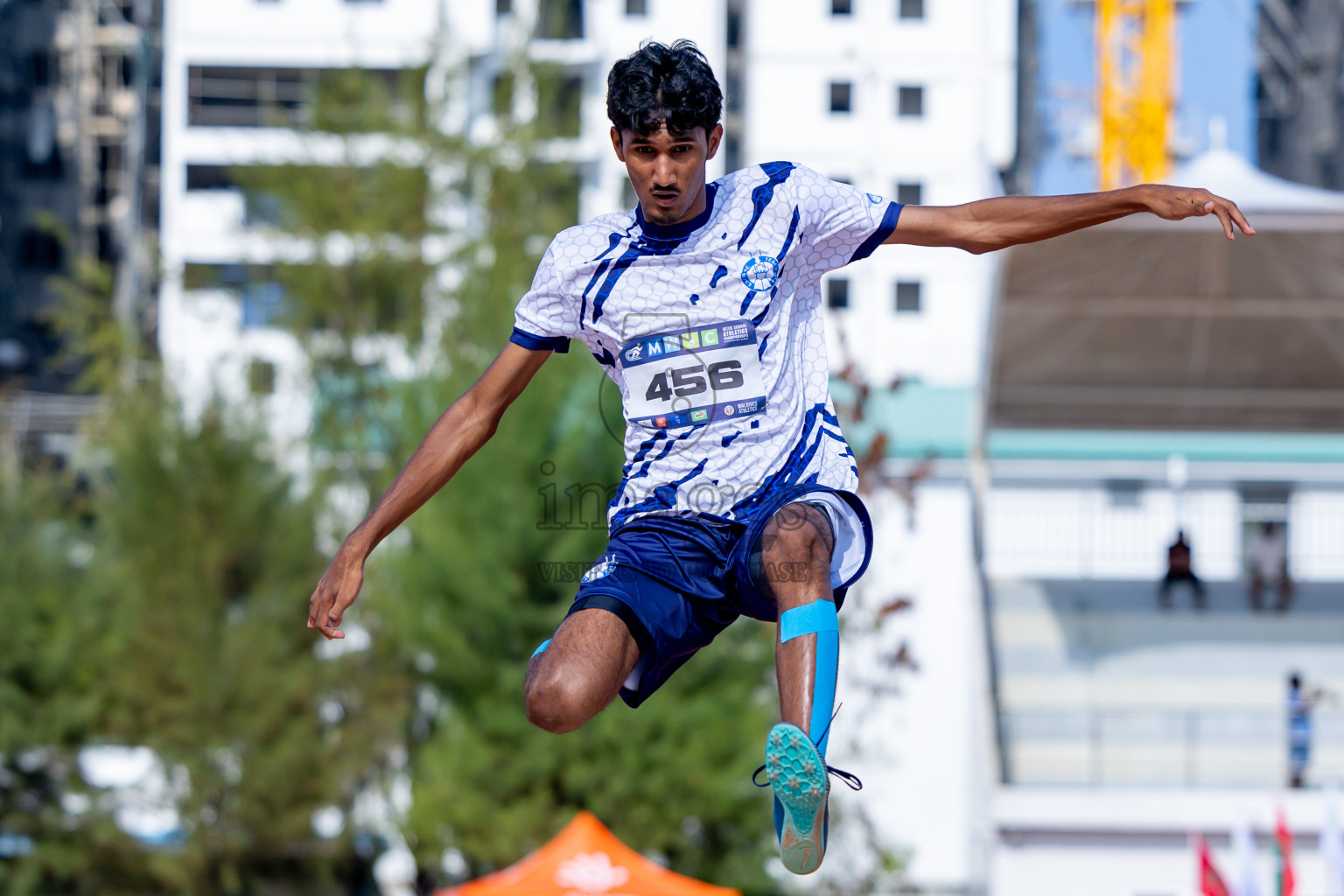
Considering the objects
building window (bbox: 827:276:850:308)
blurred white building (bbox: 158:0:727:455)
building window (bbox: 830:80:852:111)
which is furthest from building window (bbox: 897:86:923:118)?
blurred white building (bbox: 158:0:727:455)

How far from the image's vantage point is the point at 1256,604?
22.6 m

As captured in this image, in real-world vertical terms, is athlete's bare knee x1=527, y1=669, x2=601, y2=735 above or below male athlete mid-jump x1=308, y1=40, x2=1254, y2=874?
below

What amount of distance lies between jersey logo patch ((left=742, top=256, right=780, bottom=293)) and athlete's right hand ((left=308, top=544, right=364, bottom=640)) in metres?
Result: 1.35

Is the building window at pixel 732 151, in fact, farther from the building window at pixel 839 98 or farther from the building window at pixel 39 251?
the building window at pixel 39 251

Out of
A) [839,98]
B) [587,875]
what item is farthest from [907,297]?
[587,875]

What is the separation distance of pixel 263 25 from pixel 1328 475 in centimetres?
2898

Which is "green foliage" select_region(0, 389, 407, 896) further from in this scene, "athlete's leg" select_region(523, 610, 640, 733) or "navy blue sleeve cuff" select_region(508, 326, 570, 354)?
"athlete's leg" select_region(523, 610, 640, 733)

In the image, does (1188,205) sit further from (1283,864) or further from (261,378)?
(261,378)

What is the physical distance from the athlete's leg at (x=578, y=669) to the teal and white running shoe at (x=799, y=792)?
48 cm

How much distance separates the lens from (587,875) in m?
13.4

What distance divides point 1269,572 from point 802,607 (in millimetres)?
20319

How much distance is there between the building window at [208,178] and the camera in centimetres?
4259

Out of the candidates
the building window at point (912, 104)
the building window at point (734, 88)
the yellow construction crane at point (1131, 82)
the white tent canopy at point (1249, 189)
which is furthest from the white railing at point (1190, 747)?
the yellow construction crane at point (1131, 82)

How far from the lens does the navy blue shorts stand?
14.1ft
